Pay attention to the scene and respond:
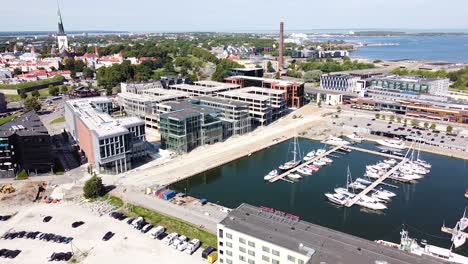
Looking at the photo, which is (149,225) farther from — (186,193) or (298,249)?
(298,249)

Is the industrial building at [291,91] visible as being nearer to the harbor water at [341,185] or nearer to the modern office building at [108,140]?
the harbor water at [341,185]

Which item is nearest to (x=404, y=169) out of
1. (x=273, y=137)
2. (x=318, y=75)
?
(x=273, y=137)

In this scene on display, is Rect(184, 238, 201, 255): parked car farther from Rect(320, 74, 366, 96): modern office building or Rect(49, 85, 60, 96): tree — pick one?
Rect(49, 85, 60, 96): tree

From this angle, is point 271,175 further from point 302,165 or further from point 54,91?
point 54,91

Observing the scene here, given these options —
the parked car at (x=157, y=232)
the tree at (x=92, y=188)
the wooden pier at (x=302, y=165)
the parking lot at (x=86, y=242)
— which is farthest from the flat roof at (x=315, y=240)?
the tree at (x=92, y=188)

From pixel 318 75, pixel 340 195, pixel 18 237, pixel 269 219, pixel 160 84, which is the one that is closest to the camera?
pixel 269 219

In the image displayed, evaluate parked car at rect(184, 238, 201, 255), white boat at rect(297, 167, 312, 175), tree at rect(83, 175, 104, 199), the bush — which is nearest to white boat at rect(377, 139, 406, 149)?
white boat at rect(297, 167, 312, 175)

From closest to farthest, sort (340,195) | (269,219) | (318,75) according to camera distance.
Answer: (269,219) → (340,195) → (318,75)

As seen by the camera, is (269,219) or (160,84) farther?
(160,84)

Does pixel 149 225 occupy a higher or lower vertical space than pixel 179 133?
Result: lower
